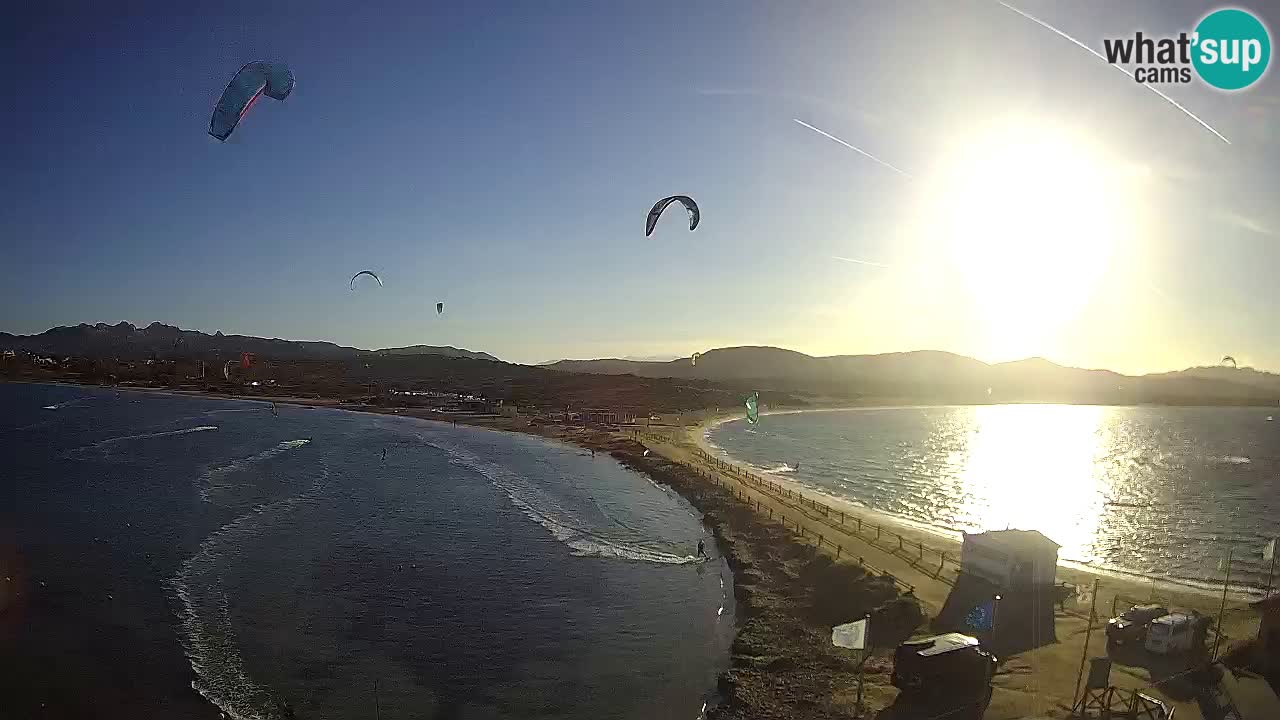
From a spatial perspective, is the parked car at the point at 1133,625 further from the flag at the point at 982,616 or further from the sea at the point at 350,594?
the sea at the point at 350,594

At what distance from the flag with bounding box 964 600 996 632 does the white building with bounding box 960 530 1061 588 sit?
1215 millimetres

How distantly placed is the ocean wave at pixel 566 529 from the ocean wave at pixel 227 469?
1556cm

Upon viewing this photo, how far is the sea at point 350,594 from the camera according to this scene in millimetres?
17172

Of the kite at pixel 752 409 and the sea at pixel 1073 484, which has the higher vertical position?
the kite at pixel 752 409

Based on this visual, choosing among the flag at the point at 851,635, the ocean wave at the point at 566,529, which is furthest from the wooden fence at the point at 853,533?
the ocean wave at the point at 566,529

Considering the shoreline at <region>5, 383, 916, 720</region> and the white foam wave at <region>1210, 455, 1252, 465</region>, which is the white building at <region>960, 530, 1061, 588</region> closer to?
the shoreline at <region>5, 383, 916, 720</region>

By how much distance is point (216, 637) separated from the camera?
20.3m

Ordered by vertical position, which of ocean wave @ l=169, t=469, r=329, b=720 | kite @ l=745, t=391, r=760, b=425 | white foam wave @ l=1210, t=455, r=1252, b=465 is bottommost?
ocean wave @ l=169, t=469, r=329, b=720

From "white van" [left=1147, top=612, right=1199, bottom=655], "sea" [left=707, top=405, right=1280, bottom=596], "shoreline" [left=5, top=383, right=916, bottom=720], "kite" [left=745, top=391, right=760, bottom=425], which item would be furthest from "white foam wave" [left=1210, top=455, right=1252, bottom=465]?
"white van" [left=1147, top=612, right=1199, bottom=655]

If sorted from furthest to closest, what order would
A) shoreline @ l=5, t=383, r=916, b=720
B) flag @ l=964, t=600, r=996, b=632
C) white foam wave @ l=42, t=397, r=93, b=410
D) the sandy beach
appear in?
white foam wave @ l=42, t=397, r=93, b=410, flag @ l=964, t=600, r=996, b=632, shoreline @ l=5, t=383, r=916, b=720, the sandy beach

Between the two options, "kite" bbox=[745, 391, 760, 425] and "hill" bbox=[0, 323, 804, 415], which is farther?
"hill" bbox=[0, 323, 804, 415]

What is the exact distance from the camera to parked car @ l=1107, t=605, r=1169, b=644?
18344mm

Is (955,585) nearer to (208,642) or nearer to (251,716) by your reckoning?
(251,716)

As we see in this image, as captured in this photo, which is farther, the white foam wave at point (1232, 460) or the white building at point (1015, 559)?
the white foam wave at point (1232, 460)
